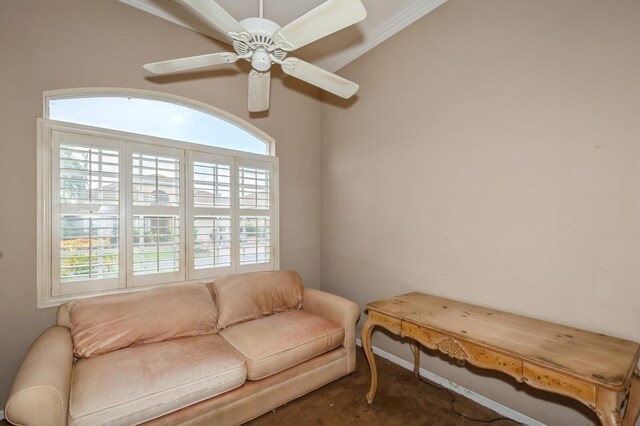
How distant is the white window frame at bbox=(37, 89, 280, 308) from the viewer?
1.95 m

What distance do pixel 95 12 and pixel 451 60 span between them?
109 inches

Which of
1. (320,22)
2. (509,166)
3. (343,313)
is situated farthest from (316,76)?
(343,313)

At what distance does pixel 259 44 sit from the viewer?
1508 millimetres

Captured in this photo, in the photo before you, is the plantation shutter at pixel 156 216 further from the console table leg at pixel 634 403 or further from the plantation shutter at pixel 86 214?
the console table leg at pixel 634 403

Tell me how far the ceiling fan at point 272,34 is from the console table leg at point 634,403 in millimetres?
2169

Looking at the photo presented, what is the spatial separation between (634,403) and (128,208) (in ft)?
→ 10.9

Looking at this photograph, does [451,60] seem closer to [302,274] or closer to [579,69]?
[579,69]

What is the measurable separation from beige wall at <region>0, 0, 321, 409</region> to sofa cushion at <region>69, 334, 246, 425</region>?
0.68 meters

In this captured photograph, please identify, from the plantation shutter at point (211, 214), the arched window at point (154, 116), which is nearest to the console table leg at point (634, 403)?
the plantation shutter at point (211, 214)

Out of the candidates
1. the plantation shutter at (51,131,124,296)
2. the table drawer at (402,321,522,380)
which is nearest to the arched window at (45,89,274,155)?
the plantation shutter at (51,131,124,296)

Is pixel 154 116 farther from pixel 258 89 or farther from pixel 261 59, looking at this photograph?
pixel 261 59

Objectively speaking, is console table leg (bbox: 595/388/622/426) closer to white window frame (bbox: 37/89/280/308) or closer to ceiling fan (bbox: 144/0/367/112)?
ceiling fan (bbox: 144/0/367/112)

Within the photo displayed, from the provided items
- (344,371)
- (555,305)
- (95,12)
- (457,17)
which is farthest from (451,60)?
(95,12)

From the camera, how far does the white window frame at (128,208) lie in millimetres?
1946
